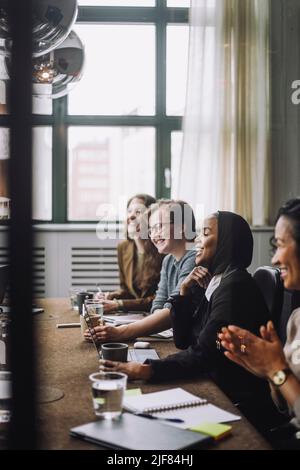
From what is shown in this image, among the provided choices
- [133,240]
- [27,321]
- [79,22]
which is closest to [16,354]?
[27,321]

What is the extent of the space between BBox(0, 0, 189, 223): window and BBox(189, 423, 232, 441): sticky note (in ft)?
11.0

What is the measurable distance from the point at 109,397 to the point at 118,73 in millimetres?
3687

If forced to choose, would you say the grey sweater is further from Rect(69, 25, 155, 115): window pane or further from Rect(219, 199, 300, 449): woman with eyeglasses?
Rect(69, 25, 155, 115): window pane

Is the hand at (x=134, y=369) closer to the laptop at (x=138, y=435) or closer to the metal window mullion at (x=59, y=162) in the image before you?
the laptop at (x=138, y=435)

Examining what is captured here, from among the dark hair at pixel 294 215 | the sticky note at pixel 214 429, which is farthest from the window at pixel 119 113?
the sticky note at pixel 214 429

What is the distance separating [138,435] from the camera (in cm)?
92

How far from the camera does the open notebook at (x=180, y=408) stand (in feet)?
3.46

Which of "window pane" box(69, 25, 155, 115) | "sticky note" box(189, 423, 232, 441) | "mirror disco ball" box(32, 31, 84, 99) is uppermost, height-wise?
"window pane" box(69, 25, 155, 115)

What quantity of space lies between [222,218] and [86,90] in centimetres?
271

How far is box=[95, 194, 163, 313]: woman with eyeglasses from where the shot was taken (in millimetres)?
2906

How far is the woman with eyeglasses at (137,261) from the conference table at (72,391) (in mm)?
894

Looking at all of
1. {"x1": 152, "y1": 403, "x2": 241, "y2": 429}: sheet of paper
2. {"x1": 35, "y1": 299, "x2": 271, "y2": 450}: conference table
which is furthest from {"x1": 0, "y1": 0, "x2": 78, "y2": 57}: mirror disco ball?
{"x1": 152, "y1": 403, "x2": 241, "y2": 429}: sheet of paper

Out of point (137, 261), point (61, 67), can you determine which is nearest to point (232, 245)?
point (61, 67)

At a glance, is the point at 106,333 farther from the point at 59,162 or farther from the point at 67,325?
the point at 59,162
